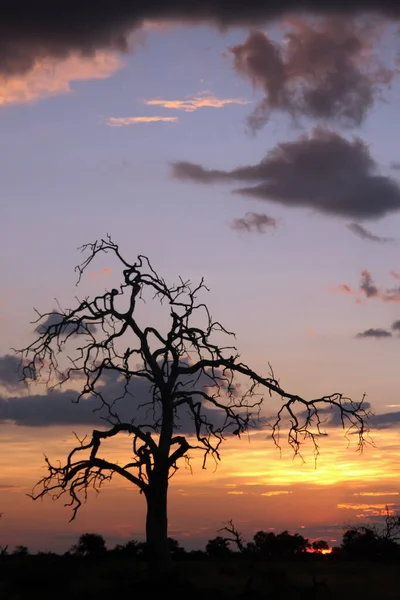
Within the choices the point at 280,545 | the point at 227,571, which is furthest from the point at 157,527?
the point at 280,545

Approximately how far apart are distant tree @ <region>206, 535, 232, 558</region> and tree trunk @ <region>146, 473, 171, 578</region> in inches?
321

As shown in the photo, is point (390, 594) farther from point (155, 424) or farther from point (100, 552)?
point (100, 552)

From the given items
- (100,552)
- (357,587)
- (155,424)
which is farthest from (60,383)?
(357,587)

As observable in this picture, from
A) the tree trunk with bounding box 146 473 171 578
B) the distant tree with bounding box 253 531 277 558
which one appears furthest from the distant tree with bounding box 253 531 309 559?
the tree trunk with bounding box 146 473 171 578

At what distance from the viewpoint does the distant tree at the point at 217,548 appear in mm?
34438

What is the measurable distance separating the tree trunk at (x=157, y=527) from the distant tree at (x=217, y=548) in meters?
8.16

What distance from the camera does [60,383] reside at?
2838 cm

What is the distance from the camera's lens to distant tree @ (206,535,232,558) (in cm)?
3444

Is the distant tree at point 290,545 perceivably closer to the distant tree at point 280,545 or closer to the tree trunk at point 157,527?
the distant tree at point 280,545

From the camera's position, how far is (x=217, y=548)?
3497cm

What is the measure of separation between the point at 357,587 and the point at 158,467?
22.3 feet

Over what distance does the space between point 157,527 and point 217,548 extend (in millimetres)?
9297

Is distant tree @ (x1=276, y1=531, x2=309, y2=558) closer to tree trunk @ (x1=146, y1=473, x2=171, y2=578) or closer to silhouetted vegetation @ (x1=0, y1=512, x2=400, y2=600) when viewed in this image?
silhouetted vegetation @ (x1=0, y1=512, x2=400, y2=600)

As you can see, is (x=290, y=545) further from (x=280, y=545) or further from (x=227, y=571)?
(x=227, y=571)
